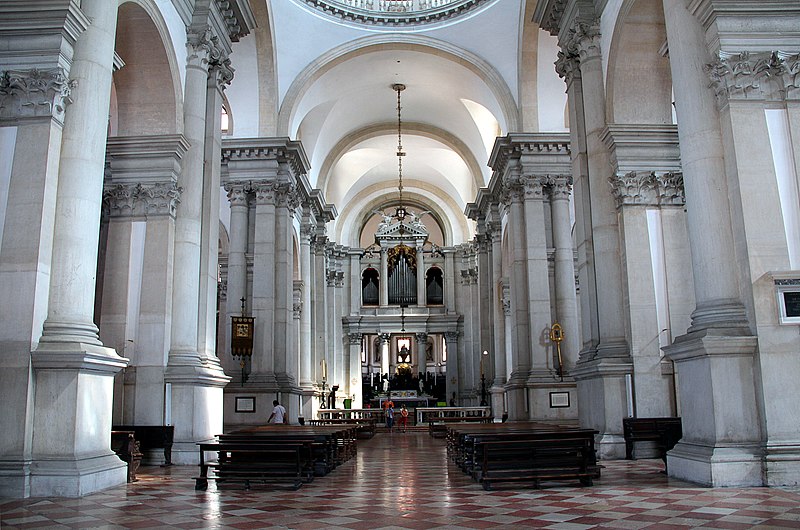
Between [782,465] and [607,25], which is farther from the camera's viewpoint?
[607,25]

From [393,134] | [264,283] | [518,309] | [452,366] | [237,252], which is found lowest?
[452,366]

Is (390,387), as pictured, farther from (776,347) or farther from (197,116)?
(776,347)

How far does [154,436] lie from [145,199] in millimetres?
4224

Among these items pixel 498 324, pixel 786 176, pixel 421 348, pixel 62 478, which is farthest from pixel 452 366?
pixel 62 478

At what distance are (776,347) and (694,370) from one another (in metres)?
0.94

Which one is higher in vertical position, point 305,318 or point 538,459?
point 305,318

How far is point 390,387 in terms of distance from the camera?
4031 centimetres

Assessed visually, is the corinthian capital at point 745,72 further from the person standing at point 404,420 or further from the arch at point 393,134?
the arch at point 393,134

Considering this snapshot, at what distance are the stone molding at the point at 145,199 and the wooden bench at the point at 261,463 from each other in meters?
5.13

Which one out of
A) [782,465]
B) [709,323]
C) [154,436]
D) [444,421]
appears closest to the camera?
[782,465]

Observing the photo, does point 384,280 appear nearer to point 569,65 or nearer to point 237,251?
point 237,251

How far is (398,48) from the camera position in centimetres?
2516

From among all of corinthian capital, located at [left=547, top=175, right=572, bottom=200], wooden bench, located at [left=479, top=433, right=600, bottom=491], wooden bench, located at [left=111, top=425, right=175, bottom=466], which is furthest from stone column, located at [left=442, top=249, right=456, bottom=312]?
wooden bench, located at [left=479, top=433, right=600, bottom=491]

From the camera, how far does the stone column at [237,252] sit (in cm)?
2170
